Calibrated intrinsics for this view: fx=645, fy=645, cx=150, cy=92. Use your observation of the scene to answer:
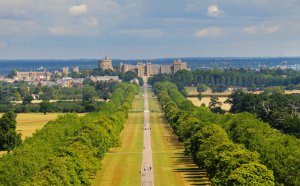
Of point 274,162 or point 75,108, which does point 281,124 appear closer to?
point 274,162

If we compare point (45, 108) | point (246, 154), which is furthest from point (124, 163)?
point (45, 108)

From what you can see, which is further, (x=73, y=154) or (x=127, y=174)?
(x=127, y=174)

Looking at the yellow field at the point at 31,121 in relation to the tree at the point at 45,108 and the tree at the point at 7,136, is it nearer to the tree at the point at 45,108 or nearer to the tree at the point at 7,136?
the tree at the point at 45,108

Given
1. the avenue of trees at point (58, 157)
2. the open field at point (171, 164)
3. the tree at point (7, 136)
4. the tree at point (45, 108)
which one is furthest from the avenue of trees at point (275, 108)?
the tree at point (45, 108)

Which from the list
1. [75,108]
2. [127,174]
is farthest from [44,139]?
[75,108]

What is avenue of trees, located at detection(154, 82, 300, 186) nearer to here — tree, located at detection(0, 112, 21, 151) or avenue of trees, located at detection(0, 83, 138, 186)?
avenue of trees, located at detection(0, 83, 138, 186)

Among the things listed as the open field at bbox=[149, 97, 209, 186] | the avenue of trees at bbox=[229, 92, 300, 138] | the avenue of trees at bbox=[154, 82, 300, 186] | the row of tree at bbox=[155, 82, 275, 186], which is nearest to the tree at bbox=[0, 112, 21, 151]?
the open field at bbox=[149, 97, 209, 186]
